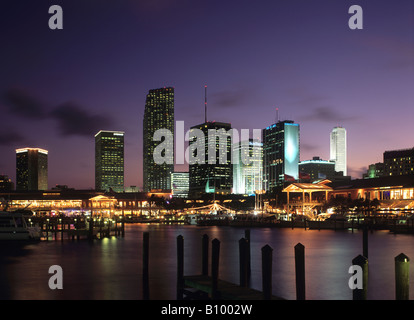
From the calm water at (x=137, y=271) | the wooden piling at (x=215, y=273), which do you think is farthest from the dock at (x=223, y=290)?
the calm water at (x=137, y=271)

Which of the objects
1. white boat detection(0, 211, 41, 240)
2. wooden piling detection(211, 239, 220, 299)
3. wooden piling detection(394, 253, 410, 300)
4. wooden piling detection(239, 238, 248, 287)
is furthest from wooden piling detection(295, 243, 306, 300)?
white boat detection(0, 211, 41, 240)

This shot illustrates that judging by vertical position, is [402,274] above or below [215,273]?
above

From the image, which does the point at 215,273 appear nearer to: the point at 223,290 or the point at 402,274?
the point at 223,290

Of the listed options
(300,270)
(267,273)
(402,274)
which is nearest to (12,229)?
(267,273)

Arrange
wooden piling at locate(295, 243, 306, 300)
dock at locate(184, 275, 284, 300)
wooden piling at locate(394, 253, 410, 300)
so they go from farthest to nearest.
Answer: wooden piling at locate(295, 243, 306, 300), dock at locate(184, 275, 284, 300), wooden piling at locate(394, 253, 410, 300)

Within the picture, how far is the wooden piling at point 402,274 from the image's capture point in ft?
53.7

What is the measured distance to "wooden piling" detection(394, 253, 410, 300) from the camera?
53.7 feet

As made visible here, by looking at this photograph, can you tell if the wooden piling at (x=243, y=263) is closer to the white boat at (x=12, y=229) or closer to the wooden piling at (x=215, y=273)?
the wooden piling at (x=215, y=273)

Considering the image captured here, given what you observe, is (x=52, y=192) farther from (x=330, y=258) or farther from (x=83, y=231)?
(x=330, y=258)

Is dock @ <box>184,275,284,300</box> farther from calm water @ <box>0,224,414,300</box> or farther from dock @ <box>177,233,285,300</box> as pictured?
calm water @ <box>0,224,414,300</box>

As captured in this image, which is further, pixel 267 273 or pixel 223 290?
pixel 267 273

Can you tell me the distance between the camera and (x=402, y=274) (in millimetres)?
16594
